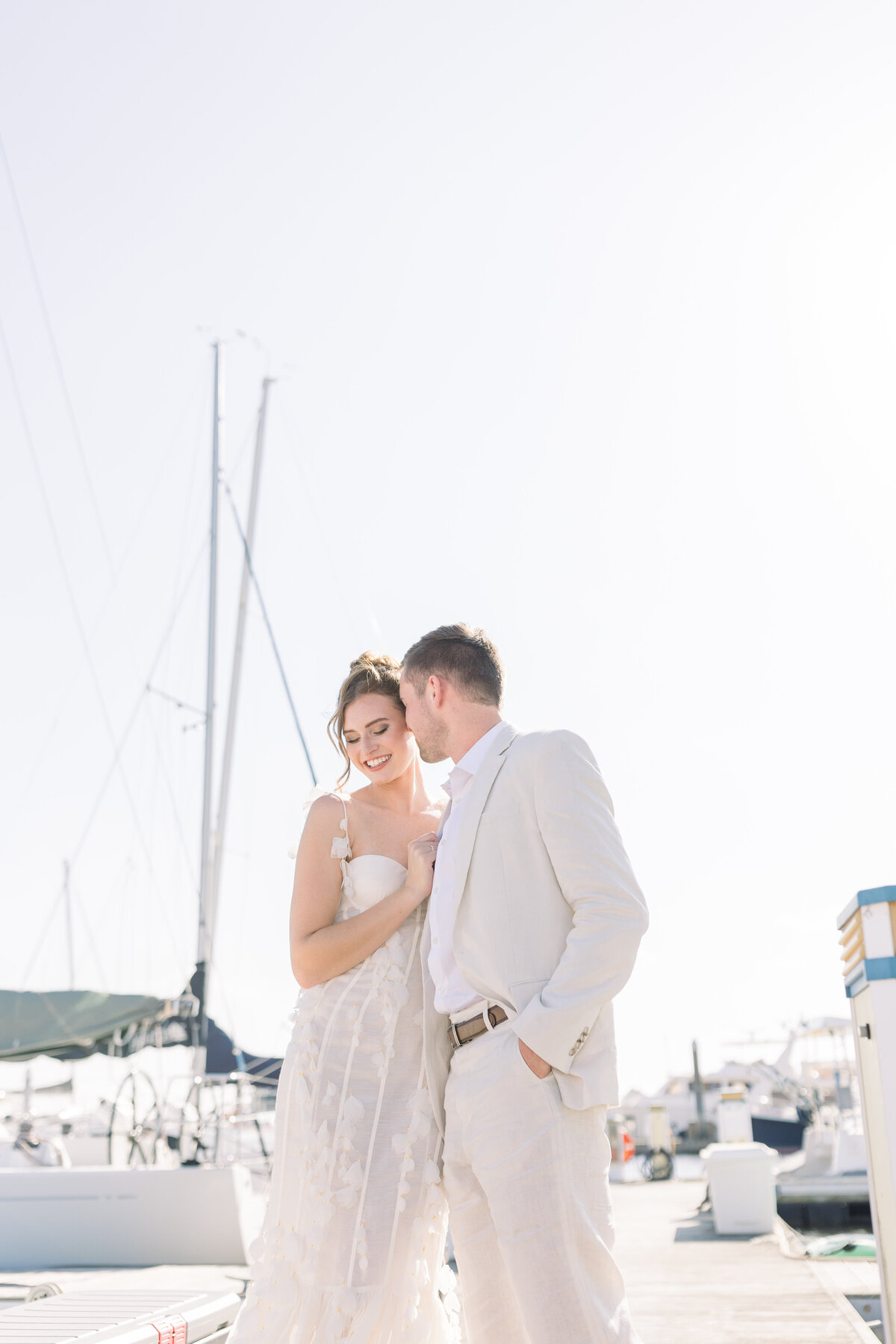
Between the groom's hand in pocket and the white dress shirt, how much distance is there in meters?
0.22

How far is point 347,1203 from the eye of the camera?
279cm

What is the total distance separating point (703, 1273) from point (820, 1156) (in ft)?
57.8

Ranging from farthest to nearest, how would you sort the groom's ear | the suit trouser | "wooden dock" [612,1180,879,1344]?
1. "wooden dock" [612,1180,879,1344]
2. the groom's ear
3. the suit trouser

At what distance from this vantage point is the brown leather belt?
247 centimetres

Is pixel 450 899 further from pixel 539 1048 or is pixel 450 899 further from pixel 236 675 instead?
pixel 236 675

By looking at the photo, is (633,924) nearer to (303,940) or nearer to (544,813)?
(544,813)

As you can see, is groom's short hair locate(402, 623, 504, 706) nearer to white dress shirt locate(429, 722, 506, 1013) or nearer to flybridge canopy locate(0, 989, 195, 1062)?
white dress shirt locate(429, 722, 506, 1013)

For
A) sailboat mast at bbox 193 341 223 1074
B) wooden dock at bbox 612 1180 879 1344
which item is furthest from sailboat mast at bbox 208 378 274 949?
wooden dock at bbox 612 1180 879 1344

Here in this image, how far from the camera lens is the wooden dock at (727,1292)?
479 centimetres

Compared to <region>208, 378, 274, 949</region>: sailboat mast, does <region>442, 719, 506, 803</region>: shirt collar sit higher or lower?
lower

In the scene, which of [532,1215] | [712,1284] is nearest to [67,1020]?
[712,1284]

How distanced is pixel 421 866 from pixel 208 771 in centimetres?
1046

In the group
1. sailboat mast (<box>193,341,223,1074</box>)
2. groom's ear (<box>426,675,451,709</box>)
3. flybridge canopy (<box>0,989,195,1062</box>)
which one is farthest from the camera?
sailboat mast (<box>193,341,223,1074</box>)

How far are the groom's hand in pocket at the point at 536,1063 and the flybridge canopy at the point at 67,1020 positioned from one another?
7375 millimetres
